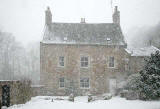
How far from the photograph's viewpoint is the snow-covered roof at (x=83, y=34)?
3206cm

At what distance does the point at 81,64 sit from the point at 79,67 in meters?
0.59

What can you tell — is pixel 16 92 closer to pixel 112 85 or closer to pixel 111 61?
pixel 112 85

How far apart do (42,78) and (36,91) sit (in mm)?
2156

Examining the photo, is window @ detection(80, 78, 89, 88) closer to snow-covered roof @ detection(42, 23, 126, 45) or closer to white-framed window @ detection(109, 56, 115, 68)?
white-framed window @ detection(109, 56, 115, 68)

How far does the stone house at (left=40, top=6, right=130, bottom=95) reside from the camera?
31125 millimetres

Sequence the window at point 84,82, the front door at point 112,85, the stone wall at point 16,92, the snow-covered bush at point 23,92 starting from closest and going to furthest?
the stone wall at point 16,92 < the snow-covered bush at point 23,92 < the front door at point 112,85 < the window at point 84,82

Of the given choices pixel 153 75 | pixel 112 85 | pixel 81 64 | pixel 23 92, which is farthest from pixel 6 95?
pixel 112 85

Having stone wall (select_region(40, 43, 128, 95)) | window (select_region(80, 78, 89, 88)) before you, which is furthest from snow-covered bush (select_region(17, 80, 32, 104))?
window (select_region(80, 78, 89, 88))

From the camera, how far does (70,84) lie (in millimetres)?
31125

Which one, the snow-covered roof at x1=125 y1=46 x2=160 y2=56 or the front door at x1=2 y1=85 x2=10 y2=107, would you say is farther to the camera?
the snow-covered roof at x1=125 y1=46 x2=160 y2=56

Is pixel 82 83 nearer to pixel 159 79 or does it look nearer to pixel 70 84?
pixel 70 84

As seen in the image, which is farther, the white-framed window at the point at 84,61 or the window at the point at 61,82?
the white-framed window at the point at 84,61

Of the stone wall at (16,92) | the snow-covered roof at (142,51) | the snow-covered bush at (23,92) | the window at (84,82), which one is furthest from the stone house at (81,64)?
the stone wall at (16,92)

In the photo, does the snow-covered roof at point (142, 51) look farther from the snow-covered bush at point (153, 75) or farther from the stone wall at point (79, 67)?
the snow-covered bush at point (153, 75)
